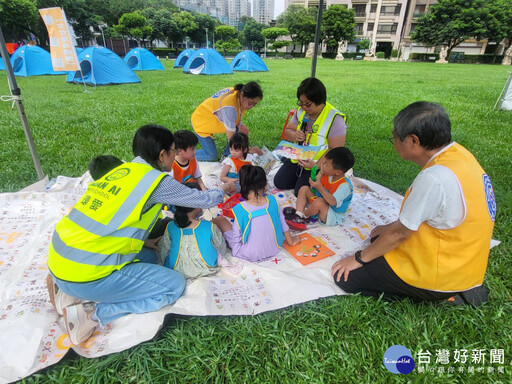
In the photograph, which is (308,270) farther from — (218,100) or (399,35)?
(399,35)

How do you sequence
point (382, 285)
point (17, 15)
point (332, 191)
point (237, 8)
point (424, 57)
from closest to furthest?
point (382, 285)
point (332, 191)
point (17, 15)
point (424, 57)
point (237, 8)

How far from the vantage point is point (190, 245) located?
203 centimetres

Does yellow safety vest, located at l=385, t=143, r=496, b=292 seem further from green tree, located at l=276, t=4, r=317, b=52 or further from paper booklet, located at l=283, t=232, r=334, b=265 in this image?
green tree, located at l=276, t=4, r=317, b=52

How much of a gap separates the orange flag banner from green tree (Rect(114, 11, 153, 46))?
3377cm

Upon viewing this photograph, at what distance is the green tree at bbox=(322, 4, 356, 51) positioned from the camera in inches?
1626

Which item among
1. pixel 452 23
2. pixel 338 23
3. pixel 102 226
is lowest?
pixel 102 226

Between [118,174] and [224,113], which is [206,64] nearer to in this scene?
[224,113]

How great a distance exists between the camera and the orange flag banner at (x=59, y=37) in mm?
7203

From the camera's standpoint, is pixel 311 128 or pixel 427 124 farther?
pixel 311 128

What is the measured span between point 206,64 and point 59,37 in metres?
8.71

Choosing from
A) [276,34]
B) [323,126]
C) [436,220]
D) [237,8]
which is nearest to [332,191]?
[323,126]

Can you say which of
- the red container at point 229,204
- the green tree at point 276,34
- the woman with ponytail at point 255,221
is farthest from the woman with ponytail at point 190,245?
the green tree at point 276,34

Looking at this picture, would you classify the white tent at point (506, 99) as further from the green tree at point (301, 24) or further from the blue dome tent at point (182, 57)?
the green tree at point (301, 24)

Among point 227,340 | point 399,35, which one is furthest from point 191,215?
point 399,35
